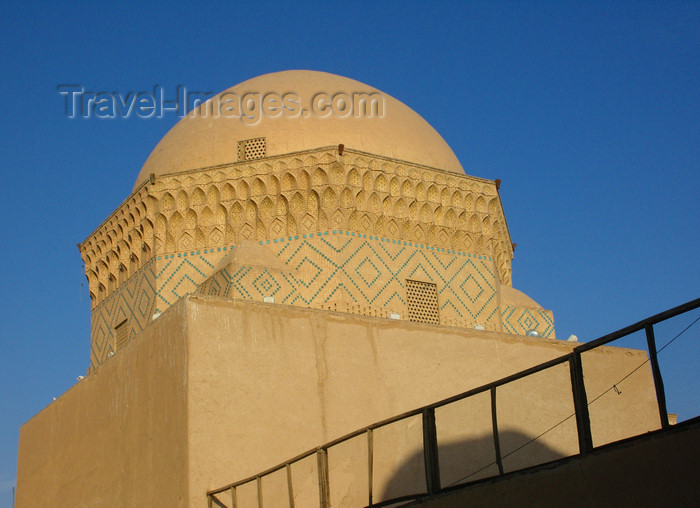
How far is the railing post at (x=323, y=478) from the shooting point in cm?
564

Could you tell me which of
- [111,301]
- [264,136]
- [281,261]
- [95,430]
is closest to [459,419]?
[95,430]

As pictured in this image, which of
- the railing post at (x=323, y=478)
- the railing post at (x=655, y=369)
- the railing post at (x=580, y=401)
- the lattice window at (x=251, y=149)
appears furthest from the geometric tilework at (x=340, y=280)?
the railing post at (x=655, y=369)

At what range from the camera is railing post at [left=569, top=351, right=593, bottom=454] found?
4309 mm

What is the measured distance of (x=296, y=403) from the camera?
672cm

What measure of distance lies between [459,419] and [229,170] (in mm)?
5781

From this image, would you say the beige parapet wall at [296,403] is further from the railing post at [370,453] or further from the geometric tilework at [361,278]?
the geometric tilework at [361,278]

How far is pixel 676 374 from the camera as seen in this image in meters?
4.11

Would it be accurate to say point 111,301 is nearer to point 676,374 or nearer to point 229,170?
point 229,170

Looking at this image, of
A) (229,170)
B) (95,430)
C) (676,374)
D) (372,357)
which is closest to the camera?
(676,374)

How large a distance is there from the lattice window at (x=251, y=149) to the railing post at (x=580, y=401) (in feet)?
22.4

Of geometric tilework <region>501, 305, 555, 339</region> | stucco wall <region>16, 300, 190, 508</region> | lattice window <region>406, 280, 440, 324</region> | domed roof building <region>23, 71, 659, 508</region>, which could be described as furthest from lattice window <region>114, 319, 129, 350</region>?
geometric tilework <region>501, 305, 555, 339</region>

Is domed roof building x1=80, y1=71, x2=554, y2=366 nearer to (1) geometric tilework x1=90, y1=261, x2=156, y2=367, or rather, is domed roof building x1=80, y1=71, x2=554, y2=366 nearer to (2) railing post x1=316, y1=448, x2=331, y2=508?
(1) geometric tilework x1=90, y1=261, x2=156, y2=367

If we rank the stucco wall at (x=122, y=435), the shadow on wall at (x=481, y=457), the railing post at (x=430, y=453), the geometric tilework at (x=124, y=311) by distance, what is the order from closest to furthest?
1. the railing post at (x=430, y=453)
2. the shadow on wall at (x=481, y=457)
3. the stucco wall at (x=122, y=435)
4. the geometric tilework at (x=124, y=311)

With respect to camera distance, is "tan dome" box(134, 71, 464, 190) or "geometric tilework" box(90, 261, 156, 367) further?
"tan dome" box(134, 71, 464, 190)
